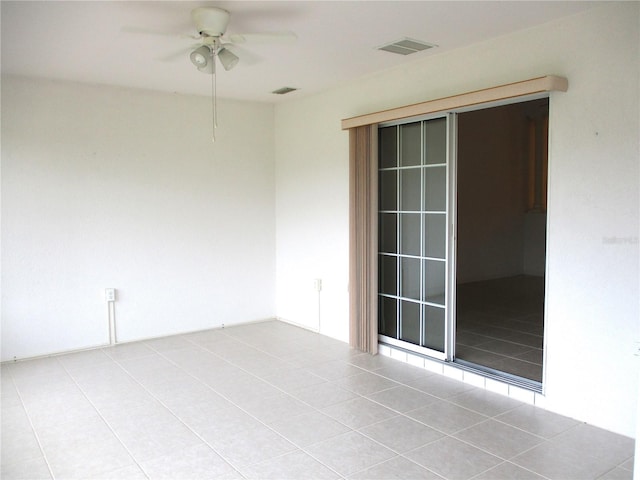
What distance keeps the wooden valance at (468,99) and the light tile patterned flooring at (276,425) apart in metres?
2.12

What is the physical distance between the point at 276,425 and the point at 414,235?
Answer: 6.70 feet

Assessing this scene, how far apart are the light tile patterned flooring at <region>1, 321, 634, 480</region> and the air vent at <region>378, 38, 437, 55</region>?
2570mm

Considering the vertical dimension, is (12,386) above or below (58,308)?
below

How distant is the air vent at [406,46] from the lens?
3.75m

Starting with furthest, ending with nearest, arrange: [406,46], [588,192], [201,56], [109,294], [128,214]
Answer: [128,214] < [109,294] < [406,46] < [201,56] < [588,192]

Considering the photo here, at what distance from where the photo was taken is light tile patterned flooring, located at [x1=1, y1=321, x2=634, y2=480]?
277 cm

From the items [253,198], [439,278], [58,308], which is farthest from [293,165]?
[58,308]

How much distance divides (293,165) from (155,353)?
252 centimetres

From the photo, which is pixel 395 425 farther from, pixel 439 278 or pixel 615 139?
pixel 615 139

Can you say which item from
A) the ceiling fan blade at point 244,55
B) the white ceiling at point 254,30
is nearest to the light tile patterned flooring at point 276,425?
the white ceiling at point 254,30

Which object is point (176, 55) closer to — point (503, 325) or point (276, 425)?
point (276, 425)

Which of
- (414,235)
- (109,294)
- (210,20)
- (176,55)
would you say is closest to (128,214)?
(109,294)

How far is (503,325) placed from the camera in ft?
18.4

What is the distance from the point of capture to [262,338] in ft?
17.8
